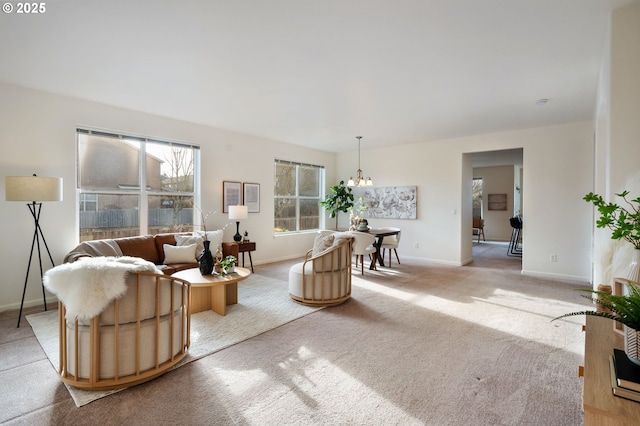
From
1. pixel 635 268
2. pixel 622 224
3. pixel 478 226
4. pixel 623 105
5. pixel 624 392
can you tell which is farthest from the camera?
pixel 478 226

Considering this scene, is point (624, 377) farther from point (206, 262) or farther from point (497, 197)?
point (497, 197)

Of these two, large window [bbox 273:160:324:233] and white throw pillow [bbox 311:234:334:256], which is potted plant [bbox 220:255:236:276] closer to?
white throw pillow [bbox 311:234:334:256]

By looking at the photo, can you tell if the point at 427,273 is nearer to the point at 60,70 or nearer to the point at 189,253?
the point at 189,253

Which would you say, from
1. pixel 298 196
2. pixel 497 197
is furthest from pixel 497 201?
pixel 298 196

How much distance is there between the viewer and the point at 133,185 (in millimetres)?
4789

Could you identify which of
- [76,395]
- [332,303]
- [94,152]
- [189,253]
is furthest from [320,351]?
[94,152]

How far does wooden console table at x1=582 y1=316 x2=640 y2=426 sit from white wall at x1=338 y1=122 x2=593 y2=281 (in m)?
4.67

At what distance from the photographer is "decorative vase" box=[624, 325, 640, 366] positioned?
1.15 m

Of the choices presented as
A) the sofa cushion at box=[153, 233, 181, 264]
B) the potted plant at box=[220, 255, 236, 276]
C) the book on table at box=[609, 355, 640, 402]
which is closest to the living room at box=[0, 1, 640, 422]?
the sofa cushion at box=[153, 233, 181, 264]

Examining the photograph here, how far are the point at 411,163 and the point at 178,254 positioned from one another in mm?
5161

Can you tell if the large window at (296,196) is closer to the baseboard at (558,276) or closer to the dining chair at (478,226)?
the baseboard at (558,276)

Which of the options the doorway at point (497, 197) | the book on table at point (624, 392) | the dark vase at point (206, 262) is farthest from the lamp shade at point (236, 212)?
the doorway at point (497, 197)

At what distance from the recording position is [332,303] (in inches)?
151

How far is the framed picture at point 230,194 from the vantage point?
5816 millimetres
